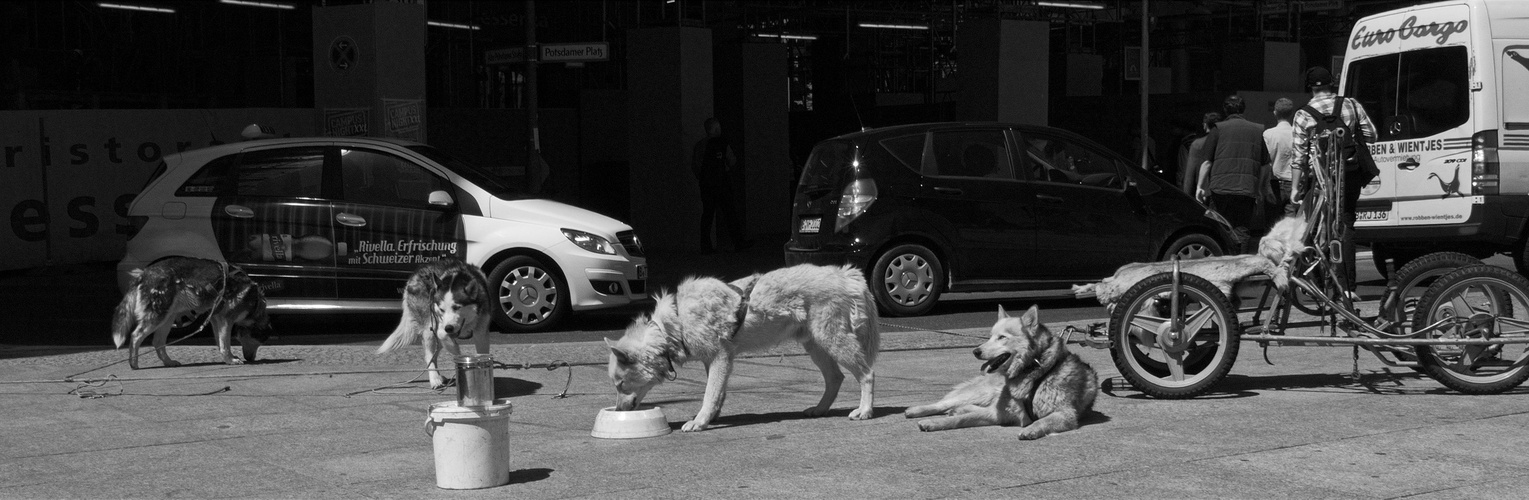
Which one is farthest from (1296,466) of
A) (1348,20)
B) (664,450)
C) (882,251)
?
(1348,20)

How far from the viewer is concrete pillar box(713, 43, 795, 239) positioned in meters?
21.9

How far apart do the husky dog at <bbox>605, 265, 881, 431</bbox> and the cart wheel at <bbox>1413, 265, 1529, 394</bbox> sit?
9.35 feet

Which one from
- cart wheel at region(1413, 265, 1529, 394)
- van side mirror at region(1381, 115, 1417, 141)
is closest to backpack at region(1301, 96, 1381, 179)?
cart wheel at region(1413, 265, 1529, 394)

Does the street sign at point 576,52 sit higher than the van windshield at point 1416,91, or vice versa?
the street sign at point 576,52

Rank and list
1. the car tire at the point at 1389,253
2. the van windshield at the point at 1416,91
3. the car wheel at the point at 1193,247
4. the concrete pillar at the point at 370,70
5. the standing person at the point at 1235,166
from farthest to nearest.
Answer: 1. the concrete pillar at the point at 370,70
2. the car tire at the point at 1389,253
3. the standing person at the point at 1235,166
4. the car wheel at the point at 1193,247
5. the van windshield at the point at 1416,91

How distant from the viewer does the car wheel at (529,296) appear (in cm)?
1129

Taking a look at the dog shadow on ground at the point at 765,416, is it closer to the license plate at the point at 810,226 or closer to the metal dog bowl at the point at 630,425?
the metal dog bowl at the point at 630,425

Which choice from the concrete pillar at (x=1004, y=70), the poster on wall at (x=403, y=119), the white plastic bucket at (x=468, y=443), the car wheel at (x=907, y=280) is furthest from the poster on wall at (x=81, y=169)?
the white plastic bucket at (x=468, y=443)

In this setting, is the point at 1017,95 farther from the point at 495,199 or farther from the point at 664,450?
the point at 664,450

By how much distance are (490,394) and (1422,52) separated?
9964 mm

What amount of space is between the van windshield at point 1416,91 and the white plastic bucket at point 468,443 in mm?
9858

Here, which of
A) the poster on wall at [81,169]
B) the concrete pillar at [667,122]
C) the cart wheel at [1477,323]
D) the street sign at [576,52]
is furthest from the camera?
the concrete pillar at [667,122]

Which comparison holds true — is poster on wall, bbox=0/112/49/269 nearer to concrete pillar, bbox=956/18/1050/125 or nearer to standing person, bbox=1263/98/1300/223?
concrete pillar, bbox=956/18/1050/125

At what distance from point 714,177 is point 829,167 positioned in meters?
5.89
